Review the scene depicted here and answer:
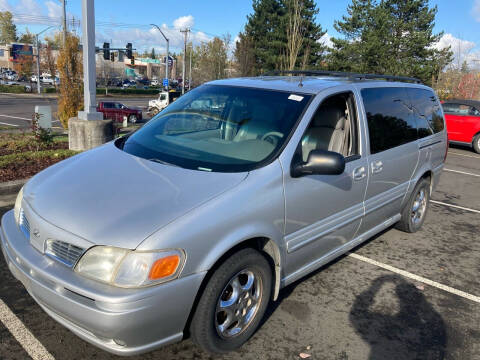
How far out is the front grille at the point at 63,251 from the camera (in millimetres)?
2227

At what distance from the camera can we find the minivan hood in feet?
7.27

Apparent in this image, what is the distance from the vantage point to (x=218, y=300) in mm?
2463

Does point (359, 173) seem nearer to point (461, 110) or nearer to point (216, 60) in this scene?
point (461, 110)

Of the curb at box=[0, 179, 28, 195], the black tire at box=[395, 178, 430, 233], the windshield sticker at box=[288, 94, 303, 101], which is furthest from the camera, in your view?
the curb at box=[0, 179, 28, 195]

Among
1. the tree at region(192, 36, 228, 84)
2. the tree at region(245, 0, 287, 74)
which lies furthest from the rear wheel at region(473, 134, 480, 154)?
the tree at region(192, 36, 228, 84)

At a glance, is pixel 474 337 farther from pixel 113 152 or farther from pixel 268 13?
pixel 268 13

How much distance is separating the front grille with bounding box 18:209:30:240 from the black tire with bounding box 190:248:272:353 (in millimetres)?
1214

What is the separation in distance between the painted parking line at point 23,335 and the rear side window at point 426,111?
4.29 metres

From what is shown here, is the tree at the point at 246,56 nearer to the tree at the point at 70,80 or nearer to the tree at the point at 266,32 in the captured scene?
the tree at the point at 266,32

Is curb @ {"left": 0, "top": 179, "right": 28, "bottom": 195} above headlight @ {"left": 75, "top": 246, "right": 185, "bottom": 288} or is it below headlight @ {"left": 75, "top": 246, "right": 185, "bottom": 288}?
below

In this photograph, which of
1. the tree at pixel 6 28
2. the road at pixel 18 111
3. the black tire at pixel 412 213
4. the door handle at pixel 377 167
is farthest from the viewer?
the tree at pixel 6 28

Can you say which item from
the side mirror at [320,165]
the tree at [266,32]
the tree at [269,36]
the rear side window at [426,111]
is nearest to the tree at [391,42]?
Result: the tree at [269,36]

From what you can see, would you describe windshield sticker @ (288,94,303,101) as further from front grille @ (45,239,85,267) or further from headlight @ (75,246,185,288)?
front grille @ (45,239,85,267)

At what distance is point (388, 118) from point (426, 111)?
1252 millimetres
